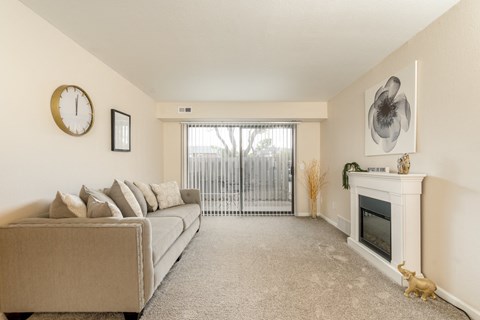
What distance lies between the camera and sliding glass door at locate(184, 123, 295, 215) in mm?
5281

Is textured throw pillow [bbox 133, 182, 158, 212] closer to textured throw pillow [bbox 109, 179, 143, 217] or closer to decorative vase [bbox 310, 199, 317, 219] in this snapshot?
textured throw pillow [bbox 109, 179, 143, 217]

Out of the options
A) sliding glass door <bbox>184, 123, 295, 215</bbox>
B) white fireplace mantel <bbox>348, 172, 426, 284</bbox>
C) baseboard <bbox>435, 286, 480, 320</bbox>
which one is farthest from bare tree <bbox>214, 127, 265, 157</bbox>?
baseboard <bbox>435, 286, 480, 320</bbox>

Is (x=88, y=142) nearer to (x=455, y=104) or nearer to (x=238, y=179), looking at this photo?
(x=238, y=179)

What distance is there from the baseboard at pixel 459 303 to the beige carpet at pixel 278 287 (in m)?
0.05

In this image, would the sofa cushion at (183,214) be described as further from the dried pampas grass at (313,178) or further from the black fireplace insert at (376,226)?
the dried pampas grass at (313,178)

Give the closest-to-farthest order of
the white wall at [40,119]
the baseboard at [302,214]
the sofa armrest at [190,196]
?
1. the white wall at [40,119]
2. the sofa armrest at [190,196]
3. the baseboard at [302,214]

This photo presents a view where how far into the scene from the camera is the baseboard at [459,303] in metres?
1.77

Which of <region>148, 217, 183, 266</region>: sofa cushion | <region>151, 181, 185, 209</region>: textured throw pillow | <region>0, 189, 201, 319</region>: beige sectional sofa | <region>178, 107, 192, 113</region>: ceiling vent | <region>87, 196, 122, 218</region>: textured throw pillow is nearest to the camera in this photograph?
<region>0, 189, 201, 319</region>: beige sectional sofa

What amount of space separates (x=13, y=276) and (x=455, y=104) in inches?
142

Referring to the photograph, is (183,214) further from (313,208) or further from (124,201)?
(313,208)

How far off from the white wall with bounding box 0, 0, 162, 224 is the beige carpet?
1.04 m

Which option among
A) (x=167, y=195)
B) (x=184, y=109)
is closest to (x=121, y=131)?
(x=167, y=195)

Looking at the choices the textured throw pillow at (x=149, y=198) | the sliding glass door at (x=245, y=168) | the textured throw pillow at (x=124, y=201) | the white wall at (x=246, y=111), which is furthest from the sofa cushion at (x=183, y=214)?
the white wall at (x=246, y=111)

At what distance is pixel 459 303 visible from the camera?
1.89m
